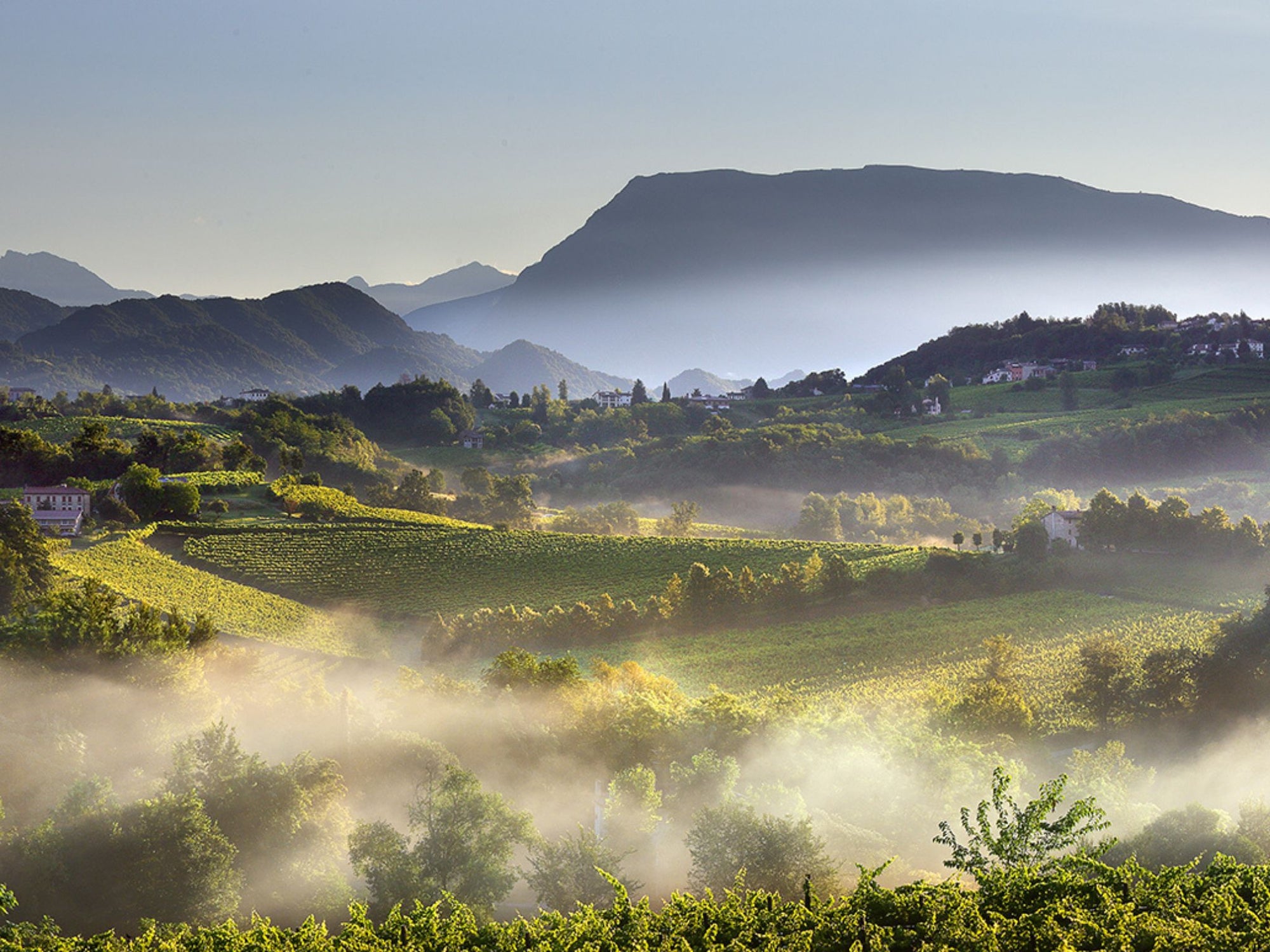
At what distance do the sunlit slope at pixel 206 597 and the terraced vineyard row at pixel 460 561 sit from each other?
185 centimetres

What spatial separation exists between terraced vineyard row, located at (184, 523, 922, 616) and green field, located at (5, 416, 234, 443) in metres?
35.0

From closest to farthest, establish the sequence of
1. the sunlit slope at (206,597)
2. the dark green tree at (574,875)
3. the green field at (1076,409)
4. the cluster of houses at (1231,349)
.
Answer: the dark green tree at (574,875) → the sunlit slope at (206,597) → the green field at (1076,409) → the cluster of houses at (1231,349)

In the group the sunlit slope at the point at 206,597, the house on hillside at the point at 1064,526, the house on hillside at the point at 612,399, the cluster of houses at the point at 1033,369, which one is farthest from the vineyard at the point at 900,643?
the house on hillside at the point at 612,399

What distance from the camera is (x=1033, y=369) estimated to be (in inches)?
4466

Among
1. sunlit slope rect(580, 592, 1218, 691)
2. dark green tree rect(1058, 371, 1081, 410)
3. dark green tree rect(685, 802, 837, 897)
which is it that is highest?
dark green tree rect(1058, 371, 1081, 410)

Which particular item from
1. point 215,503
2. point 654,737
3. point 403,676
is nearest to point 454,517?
point 215,503

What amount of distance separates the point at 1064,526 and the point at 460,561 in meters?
30.4

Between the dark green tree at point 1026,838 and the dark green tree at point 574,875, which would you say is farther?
the dark green tree at point 574,875

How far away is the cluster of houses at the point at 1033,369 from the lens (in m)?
110

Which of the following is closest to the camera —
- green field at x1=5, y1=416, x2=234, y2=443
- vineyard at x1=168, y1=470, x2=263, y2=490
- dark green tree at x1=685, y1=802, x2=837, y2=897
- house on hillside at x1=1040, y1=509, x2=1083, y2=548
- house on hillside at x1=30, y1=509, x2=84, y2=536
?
dark green tree at x1=685, y1=802, x2=837, y2=897

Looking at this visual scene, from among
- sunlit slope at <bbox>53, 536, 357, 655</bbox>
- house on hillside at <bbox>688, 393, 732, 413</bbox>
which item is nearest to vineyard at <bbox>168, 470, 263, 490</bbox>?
sunlit slope at <bbox>53, 536, 357, 655</bbox>

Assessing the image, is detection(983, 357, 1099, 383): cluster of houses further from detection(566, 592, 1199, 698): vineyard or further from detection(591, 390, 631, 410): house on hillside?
detection(566, 592, 1199, 698): vineyard

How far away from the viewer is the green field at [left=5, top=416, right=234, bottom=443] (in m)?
77.4

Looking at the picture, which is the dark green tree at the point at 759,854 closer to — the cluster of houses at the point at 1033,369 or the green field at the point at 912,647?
the green field at the point at 912,647
